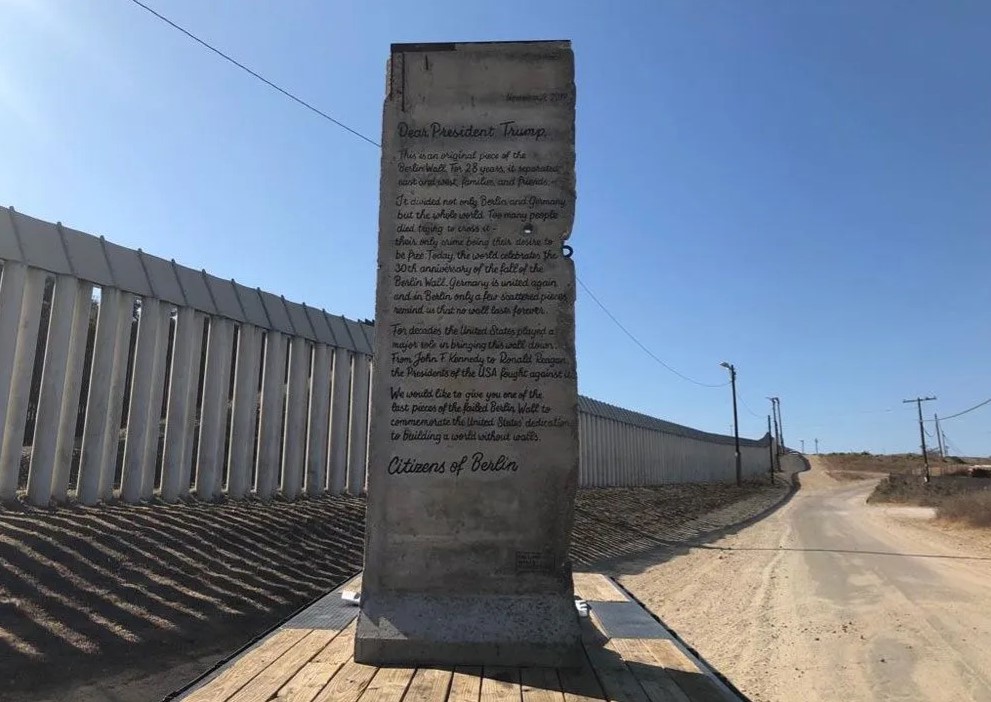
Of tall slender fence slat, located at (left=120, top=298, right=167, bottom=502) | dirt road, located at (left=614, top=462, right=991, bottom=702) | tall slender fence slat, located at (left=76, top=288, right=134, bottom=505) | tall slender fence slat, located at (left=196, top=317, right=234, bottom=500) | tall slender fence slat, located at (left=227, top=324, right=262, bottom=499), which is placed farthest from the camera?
tall slender fence slat, located at (left=227, top=324, right=262, bottom=499)

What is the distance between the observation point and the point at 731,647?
A: 9305mm

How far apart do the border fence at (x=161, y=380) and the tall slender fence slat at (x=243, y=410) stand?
0.02m

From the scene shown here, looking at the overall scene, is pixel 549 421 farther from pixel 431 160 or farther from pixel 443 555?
pixel 431 160

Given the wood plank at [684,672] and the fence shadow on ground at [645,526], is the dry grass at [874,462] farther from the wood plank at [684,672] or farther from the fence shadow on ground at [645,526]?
the wood plank at [684,672]

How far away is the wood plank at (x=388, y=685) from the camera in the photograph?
3.46m

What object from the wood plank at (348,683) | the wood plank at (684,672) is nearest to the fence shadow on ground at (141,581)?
the wood plank at (348,683)

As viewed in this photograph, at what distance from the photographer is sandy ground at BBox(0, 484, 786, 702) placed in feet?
20.7

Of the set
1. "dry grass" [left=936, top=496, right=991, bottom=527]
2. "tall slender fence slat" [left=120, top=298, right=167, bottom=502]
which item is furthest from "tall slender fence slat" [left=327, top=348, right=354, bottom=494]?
"dry grass" [left=936, top=496, right=991, bottom=527]

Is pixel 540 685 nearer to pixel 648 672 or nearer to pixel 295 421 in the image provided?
pixel 648 672

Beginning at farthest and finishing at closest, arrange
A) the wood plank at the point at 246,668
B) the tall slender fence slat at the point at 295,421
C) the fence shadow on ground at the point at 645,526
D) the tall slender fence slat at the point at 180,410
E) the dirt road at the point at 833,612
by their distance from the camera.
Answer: the fence shadow on ground at the point at 645,526
the tall slender fence slat at the point at 295,421
the tall slender fence slat at the point at 180,410
the dirt road at the point at 833,612
the wood plank at the point at 246,668

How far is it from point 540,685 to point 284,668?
1401 mm

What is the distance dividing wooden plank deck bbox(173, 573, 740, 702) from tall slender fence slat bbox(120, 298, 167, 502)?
7.08m

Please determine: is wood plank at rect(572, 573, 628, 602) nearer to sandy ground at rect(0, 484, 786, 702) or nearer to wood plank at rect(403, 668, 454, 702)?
wood plank at rect(403, 668, 454, 702)

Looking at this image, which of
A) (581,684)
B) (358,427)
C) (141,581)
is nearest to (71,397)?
(141,581)
